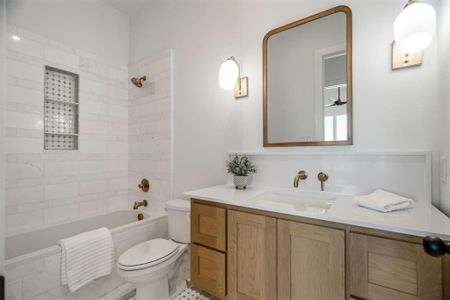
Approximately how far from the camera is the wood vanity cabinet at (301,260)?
0.77 metres

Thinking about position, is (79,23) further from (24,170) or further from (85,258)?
(85,258)

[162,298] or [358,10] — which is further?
[162,298]

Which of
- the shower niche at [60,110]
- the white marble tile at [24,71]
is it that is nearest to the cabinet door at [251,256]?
the shower niche at [60,110]

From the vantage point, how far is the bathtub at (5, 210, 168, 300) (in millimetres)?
1307

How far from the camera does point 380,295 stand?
0.81 metres

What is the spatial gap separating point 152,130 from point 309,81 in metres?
1.73

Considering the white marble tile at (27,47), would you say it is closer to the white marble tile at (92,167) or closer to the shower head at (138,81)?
the shower head at (138,81)

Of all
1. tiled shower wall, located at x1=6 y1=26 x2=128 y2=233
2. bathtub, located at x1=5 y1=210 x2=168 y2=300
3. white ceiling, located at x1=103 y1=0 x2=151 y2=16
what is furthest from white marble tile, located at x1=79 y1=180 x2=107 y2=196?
white ceiling, located at x1=103 y1=0 x2=151 y2=16

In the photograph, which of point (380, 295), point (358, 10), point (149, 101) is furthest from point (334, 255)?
point (149, 101)

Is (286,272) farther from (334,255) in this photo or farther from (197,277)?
(197,277)

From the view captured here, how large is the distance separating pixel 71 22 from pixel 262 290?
303 centimetres

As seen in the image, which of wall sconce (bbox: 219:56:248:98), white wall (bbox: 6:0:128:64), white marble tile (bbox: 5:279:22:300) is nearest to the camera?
white marble tile (bbox: 5:279:22:300)

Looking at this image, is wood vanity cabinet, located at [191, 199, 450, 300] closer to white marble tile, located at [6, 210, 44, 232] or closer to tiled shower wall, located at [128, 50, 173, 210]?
tiled shower wall, located at [128, 50, 173, 210]

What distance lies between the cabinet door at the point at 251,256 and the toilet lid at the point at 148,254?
55 centimetres
